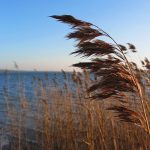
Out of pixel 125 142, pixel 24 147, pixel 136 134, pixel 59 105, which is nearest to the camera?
pixel 136 134

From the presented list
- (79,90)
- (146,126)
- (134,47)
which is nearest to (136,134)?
(134,47)

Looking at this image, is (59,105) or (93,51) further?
(59,105)

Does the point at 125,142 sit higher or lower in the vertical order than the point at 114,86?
lower

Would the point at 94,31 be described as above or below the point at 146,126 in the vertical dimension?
above

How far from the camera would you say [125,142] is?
6383mm

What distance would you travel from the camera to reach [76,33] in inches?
91.4

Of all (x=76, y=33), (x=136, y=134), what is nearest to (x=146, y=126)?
(x=76, y=33)

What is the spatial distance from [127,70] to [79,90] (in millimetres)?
5964

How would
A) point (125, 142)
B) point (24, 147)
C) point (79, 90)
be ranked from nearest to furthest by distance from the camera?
point (125, 142), point (79, 90), point (24, 147)

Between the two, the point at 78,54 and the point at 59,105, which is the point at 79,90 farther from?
the point at 78,54

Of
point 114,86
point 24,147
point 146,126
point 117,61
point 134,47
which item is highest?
point 134,47

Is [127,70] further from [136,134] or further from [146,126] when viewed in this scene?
[136,134]

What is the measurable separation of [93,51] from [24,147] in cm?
700

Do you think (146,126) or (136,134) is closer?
(146,126)
